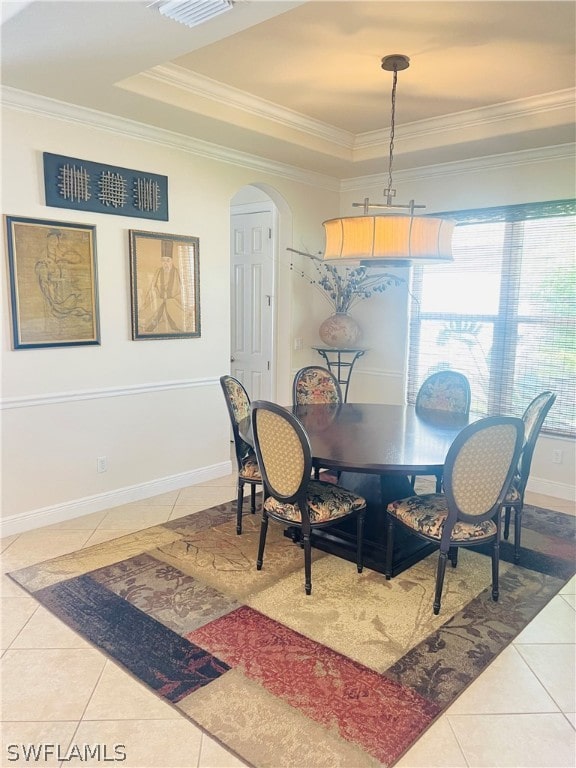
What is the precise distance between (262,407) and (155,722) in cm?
142

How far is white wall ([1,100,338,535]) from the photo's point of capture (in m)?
3.36

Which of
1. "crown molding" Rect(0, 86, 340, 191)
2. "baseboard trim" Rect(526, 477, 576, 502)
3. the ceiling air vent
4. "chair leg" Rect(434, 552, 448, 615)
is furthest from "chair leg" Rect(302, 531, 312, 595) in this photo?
"crown molding" Rect(0, 86, 340, 191)

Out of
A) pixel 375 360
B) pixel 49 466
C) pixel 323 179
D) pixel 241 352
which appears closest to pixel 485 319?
pixel 375 360

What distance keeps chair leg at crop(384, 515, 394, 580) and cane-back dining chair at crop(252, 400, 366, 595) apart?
0.15 m

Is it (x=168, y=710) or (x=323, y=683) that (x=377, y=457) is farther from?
(x=168, y=710)

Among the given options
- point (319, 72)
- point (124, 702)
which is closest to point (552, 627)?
point (124, 702)

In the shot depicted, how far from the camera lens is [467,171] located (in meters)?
4.58

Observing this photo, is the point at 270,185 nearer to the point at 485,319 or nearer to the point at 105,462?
the point at 485,319

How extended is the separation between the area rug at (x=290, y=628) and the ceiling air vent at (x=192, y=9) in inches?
104

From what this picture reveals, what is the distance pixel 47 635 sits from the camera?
96.3 inches

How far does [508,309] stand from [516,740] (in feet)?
10.9

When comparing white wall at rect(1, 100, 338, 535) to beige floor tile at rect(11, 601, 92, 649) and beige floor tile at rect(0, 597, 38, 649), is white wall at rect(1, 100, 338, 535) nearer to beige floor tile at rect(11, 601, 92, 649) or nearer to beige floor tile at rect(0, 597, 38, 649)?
beige floor tile at rect(0, 597, 38, 649)

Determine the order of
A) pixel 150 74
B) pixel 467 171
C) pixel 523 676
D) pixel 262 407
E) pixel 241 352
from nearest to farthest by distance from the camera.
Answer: pixel 523 676 < pixel 262 407 < pixel 150 74 < pixel 467 171 < pixel 241 352

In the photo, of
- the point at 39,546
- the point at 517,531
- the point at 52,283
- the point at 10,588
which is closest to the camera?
the point at 10,588
